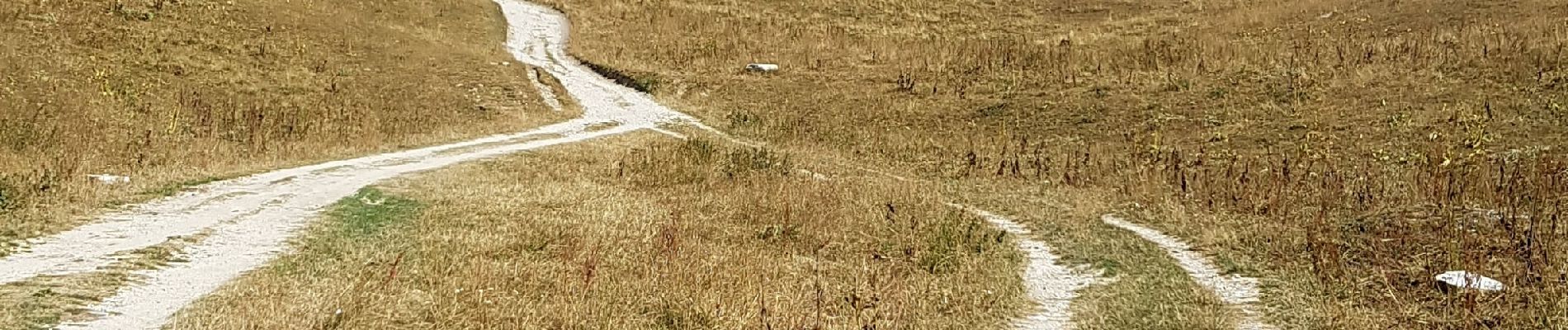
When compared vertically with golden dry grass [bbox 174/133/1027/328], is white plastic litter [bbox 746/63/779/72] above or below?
below

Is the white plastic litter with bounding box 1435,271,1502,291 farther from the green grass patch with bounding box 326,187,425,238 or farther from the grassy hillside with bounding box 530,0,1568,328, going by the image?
the green grass patch with bounding box 326,187,425,238

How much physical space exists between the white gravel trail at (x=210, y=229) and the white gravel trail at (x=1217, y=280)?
766 cm

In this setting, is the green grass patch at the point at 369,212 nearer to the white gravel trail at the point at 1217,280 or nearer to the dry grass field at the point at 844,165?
the dry grass field at the point at 844,165

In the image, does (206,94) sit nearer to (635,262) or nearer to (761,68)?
A: (761,68)

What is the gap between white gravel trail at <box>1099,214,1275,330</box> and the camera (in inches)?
351

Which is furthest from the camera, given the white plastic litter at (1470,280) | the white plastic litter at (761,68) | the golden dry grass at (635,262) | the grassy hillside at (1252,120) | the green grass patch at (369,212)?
the white plastic litter at (761,68)

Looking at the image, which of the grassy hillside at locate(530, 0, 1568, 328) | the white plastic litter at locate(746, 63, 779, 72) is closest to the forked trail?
the grassy hillside at locate(530, 0, 1568, 328)

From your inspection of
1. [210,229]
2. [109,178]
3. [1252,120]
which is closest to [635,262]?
[210,229]

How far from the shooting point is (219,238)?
34.0 ft

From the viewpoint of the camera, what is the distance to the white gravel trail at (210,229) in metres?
8.00

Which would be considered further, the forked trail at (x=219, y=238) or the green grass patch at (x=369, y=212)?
Result: the green grass patch at (x=369, y=212)

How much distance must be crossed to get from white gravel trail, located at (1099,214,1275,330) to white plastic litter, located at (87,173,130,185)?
1156 cm

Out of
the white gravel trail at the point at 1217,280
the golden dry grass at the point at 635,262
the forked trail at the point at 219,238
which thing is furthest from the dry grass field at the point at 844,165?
the forked trail at the point at 219,238

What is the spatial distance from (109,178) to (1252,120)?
1869 cm
